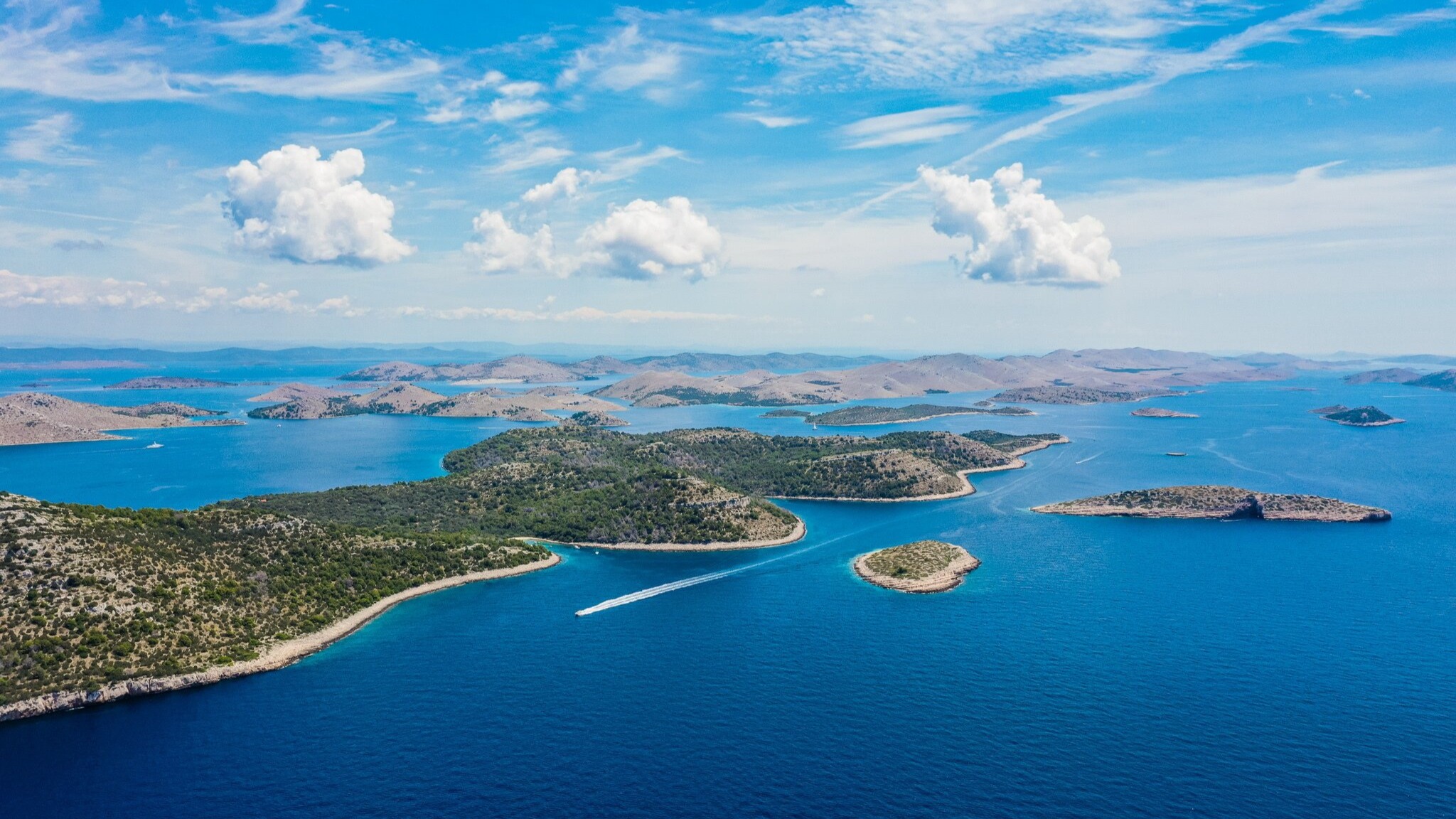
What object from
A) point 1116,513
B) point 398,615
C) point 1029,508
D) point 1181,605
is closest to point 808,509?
point 1029,508

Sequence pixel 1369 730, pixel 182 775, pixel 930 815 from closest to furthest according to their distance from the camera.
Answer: pixel 930 815
pixel 182 775
pixel 1369 730

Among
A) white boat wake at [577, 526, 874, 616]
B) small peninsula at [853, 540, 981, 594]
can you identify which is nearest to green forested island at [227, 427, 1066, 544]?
white boat wake at [577, 526, 874, 616]

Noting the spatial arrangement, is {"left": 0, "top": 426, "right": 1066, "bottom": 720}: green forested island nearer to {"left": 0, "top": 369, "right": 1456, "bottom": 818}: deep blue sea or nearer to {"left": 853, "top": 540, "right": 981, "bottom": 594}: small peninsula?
{"left": 0, "top": 369, "right": 1456, "bottom": 818}: deep blue sea

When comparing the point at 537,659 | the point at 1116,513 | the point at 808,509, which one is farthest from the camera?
the point at 808,509

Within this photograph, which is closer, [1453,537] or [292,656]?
[292,656]

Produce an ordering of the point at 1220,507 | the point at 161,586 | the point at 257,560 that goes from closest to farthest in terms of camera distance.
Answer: the point at 161,586
the point at 257,560
the point at 1220,507

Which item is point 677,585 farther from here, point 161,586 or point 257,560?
point 161,586

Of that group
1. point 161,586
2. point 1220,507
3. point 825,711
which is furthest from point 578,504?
point 1220,507

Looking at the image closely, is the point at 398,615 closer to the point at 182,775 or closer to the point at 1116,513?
the point at 182,775
